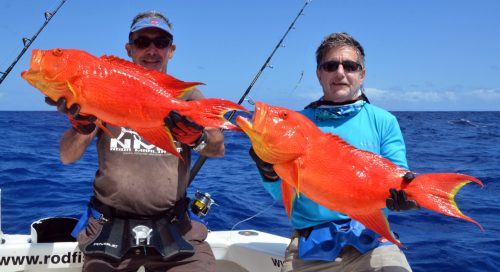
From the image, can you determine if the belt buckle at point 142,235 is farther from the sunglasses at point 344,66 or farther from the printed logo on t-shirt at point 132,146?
the sunglasses at point 344,66

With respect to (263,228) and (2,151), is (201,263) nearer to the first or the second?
(263,228)

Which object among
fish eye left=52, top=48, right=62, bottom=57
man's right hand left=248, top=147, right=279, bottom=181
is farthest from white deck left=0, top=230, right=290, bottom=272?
fish eye left=52, top=48, right=62, bottom=57

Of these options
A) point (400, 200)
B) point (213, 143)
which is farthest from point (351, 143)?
point (400, 200)

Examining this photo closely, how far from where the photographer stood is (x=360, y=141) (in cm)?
360

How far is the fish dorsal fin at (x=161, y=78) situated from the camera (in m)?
2.42

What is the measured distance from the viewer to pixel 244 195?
9.48 meters

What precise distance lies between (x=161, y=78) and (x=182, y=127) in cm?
29

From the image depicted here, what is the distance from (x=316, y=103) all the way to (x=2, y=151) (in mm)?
12962

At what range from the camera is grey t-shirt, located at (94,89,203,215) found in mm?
3523

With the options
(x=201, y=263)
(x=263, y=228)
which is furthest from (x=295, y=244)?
(x=263, y=228)

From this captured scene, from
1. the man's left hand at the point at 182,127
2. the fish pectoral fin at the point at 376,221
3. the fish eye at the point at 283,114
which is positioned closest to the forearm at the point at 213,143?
the man's left hand at the point at 182,127

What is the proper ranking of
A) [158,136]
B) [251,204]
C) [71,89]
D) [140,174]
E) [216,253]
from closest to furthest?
1. [71,89]
2. [158,136]
3. [140,174]
4. [216,253]
5. [251,204]

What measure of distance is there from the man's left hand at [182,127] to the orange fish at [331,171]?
0.41 m

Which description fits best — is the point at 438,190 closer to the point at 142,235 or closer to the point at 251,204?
the point at 142,235
